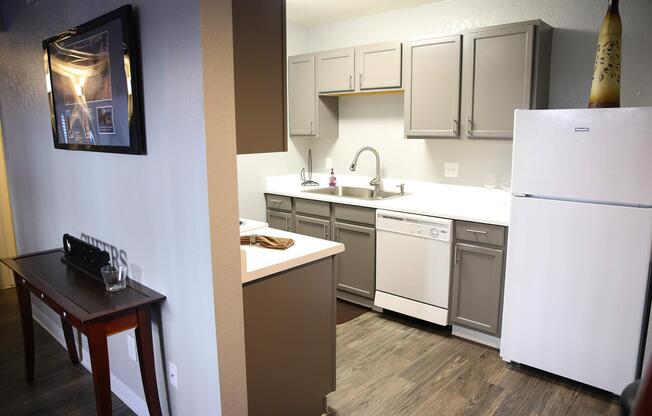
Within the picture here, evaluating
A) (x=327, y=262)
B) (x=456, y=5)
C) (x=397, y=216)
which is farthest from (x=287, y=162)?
(x=327, y=262)

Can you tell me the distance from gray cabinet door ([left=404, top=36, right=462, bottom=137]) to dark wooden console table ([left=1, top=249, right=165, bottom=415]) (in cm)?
226

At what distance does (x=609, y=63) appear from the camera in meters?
2.43

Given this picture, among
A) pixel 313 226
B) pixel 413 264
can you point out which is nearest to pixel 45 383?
pixel 313 226

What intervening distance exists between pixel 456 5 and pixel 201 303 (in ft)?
9.68

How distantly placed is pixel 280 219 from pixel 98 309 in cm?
250

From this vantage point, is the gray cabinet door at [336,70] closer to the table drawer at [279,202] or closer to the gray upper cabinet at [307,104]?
the gray upper cabinet at [307,104]

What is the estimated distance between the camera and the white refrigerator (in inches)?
89.0

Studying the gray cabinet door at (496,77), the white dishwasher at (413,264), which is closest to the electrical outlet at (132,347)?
the white dishwasher at (413,264)

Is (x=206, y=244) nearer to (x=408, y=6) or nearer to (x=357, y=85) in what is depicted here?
(x=357, y=85)

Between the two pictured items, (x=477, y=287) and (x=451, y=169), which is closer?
(x=477, y=287)

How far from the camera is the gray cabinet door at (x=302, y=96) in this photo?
4070 mm

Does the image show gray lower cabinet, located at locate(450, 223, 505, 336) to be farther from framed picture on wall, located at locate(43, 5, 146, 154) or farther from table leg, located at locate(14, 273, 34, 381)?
table leg, located at locate(14, 273, 34, 381)

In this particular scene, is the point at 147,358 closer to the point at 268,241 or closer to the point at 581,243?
the point at 268,241

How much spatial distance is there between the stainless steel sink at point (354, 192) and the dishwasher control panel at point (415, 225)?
583 mm
